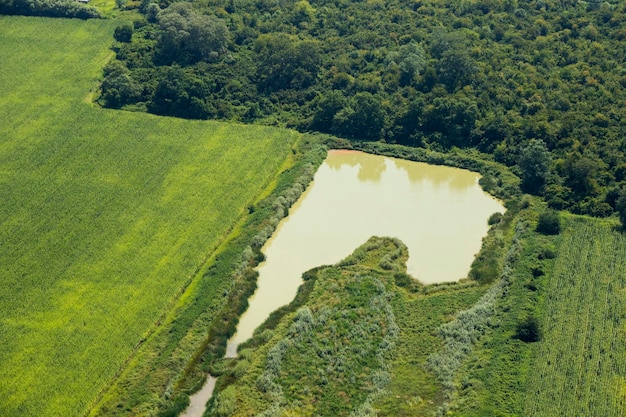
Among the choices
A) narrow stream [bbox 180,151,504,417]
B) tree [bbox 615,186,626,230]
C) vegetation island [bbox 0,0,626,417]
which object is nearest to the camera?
vegetation island [bbox 0,0,626,417]

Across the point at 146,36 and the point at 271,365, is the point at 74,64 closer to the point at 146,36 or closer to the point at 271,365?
the point at 146,36

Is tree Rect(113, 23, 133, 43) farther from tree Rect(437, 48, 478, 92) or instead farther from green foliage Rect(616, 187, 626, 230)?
green foliage Rect(616, 187, 626, 230)

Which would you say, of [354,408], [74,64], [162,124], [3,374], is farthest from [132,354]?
[74,64]

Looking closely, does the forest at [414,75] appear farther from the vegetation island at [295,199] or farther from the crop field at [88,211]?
the crop field at [88,211]

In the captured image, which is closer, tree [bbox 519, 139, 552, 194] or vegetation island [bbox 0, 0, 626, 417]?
vegetation island [bbox 0, 0, 626, 417]

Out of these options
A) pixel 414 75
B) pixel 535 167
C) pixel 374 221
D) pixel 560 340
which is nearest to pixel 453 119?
pixel 414 75

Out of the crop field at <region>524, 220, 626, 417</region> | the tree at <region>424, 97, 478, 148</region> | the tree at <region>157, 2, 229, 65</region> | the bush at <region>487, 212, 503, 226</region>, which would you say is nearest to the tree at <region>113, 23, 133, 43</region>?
the tree at <region>157, 2, 229, 65</region>

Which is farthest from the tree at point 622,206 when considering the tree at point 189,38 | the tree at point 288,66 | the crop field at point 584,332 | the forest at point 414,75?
the tree at point 189,38

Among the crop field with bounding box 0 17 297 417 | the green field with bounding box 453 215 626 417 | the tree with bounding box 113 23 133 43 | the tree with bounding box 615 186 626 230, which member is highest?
the tree with bounding box 615 186 626 230
